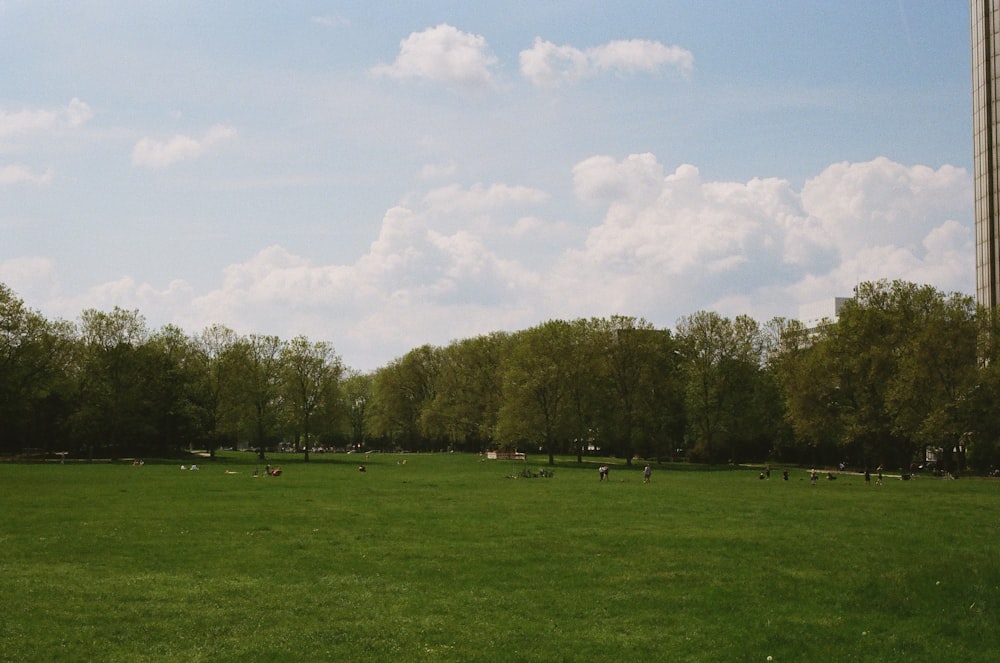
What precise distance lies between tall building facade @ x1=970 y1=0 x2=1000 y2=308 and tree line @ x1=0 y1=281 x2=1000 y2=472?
2290cm

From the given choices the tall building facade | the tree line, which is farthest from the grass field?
the tall building facade

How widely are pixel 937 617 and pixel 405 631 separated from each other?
12.6 m

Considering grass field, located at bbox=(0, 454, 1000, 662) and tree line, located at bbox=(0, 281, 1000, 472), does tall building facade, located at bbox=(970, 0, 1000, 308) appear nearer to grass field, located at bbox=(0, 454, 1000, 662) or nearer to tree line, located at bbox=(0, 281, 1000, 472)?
tree line, located at bbox=(0, 281, 1000, 472)

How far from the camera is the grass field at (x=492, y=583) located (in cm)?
1845

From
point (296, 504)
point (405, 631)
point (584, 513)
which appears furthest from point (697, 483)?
point (405, 631)

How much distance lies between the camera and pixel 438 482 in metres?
69.4

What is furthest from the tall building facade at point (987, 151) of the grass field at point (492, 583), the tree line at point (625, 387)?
the grass field at point (492, 583)

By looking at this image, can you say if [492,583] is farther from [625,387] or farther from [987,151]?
[987,151]

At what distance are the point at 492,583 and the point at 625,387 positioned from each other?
95225 millimetres

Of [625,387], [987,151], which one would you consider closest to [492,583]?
[625,387]

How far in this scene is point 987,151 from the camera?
114312 mm

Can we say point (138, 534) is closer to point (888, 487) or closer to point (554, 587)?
point (554, 587)

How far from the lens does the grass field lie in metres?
18.5

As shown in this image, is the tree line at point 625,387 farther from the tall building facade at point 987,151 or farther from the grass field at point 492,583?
the grass field at point 492,583
